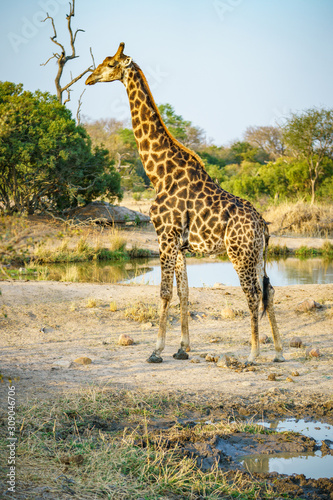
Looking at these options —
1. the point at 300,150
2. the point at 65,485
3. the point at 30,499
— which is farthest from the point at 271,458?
the point at 300,150

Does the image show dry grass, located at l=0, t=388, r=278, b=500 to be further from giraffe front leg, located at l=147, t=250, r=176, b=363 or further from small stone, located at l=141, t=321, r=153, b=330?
small stone, located at l=141, t=321, r=153, b=330

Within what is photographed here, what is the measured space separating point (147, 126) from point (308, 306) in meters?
4.31

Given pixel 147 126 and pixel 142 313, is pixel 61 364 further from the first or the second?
pixel 147 126

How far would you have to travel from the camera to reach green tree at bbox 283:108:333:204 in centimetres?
3166

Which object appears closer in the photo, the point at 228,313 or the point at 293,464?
the point at 293,464

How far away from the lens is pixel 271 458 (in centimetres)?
402

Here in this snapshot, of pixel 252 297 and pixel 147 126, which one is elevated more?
pixel 147 126

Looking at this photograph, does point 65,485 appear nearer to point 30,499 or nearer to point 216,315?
point 30,499

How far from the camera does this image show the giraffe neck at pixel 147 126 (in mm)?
6699

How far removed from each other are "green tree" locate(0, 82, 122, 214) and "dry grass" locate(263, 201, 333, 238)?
7866 mm

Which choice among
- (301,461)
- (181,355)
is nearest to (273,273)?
(181,355)

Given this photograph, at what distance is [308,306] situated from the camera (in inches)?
344

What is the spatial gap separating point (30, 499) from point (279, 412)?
2639 millimetres

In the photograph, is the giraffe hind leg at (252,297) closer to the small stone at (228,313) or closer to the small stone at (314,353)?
the small stone at (314,353)
